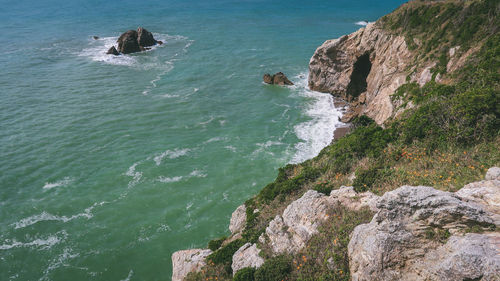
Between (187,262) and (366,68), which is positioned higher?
(366,68)

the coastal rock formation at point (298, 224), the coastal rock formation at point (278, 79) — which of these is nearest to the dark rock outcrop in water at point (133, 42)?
the coastal rock formation at point (278, 79)

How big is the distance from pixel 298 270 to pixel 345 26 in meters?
95.4

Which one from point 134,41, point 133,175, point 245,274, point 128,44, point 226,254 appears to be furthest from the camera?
point 134,41

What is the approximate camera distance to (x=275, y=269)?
535 inches

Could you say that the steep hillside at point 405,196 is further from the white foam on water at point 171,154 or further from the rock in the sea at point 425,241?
the white foam on water at point 171,154

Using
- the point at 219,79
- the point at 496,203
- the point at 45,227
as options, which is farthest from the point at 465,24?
the point at 45,227

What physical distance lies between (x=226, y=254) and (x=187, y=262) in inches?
141

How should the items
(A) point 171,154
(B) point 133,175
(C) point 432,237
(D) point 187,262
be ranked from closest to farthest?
(C) point 432,237 → (D) point 187,262 → (B) point 133,175 → (A) point 171,154

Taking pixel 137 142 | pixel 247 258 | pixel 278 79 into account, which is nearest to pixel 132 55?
pixel 278 79

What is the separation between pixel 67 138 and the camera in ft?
130

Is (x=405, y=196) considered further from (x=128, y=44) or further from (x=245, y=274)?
(x=128, y=44)

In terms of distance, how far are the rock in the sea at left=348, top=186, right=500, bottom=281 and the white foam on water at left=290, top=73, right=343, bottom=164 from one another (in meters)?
24.0

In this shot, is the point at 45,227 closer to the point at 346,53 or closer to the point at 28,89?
the point at 28,89

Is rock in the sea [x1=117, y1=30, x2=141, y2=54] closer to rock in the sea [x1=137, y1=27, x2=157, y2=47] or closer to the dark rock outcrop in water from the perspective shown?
the dark rock outcrop in water
